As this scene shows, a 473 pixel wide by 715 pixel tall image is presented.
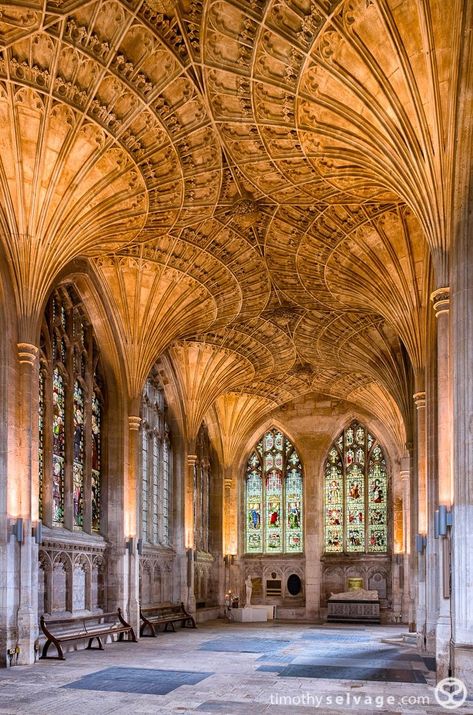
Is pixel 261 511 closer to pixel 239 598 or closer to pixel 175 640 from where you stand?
pixel 239 598

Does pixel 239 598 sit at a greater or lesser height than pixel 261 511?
lesser

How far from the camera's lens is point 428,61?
50.1ft

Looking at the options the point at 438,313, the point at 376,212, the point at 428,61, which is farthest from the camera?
the point at 376,212

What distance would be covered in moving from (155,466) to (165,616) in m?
6.15

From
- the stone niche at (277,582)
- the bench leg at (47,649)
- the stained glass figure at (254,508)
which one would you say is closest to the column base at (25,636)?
the bench leg at (47,649)

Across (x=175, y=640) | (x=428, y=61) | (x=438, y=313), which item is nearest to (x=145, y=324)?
(x=175, y=640)

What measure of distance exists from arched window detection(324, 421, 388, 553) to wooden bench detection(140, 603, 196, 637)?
1127cm

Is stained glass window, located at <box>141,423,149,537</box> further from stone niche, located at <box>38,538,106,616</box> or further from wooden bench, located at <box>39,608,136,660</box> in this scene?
wooden bench, located at <box>39,608,136,660</box>

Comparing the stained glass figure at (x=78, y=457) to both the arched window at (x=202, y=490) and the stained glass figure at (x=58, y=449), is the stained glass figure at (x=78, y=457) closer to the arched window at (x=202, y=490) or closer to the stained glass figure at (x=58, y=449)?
the stained glass figure at (x=58, y=449)

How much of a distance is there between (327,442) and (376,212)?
2291 centimetres

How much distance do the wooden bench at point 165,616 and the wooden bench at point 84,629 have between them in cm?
249

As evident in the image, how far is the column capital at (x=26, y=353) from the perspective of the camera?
20375 millimetres

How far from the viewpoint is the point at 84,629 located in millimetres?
23531

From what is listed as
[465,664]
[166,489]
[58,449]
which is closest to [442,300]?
[465,664]
